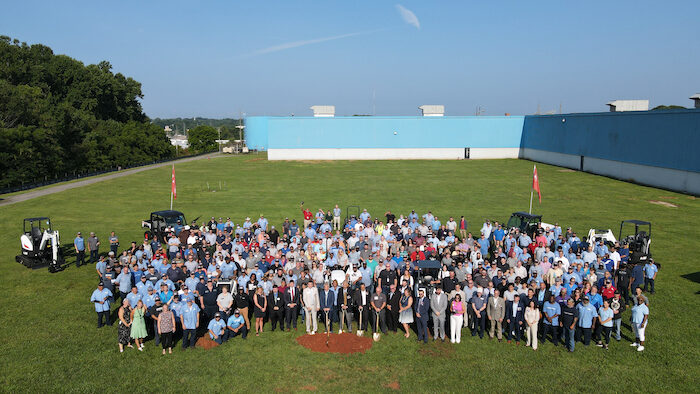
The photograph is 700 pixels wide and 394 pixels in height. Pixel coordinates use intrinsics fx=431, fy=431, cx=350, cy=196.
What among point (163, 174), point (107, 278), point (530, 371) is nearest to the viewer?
point (530, 371)

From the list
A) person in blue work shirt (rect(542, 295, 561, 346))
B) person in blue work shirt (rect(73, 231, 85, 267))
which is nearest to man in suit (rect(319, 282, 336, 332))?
person in blue work shirt (rect(542, 295, 561, 346))

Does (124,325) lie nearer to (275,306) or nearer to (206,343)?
(206,343)

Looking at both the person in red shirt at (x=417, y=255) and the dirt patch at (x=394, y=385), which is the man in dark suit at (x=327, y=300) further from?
the person in red shirt at (x=417, y=255)

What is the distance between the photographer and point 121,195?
33.1m

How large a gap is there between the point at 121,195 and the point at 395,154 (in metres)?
39.4

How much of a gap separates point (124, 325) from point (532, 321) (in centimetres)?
950

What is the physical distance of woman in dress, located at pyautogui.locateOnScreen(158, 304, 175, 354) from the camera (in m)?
→ 9.91

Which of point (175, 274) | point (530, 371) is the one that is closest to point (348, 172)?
point (175, 274)

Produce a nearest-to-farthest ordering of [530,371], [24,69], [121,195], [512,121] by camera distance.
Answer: [530,371]
[121,195]
[24,69]
[512,121]

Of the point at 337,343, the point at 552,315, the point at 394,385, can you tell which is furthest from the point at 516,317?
the point at 337,343

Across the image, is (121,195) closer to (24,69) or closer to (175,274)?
(175,274)

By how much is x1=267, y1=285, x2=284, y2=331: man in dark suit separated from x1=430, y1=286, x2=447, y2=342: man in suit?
12.6ft

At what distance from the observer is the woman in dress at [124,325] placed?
9.95 metres

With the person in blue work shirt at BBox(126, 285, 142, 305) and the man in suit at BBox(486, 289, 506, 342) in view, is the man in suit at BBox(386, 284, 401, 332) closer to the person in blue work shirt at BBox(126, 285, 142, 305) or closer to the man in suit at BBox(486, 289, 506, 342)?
the man in suit at BBox(486, 289, 506, 342)
